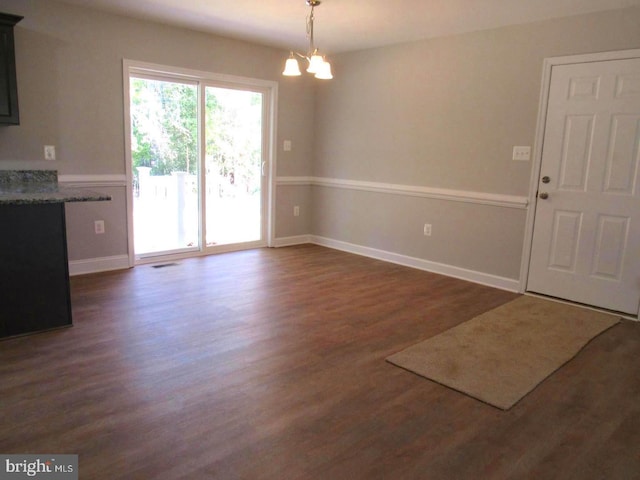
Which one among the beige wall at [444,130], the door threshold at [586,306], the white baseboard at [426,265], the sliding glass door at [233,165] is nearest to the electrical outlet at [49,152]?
the sliding glass door at [233,165]

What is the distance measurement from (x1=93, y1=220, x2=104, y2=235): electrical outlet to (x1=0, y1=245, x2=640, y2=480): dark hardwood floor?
0.83 m

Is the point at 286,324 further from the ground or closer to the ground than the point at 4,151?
closer to the ground

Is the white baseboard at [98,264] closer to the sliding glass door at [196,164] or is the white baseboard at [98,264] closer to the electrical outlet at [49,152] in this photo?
the sliding glass door at [196,164]

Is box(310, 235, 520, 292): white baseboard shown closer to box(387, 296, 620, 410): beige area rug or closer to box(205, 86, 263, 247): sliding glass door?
box(387, 296, 620, 410): beige area rug

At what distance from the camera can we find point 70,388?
2.40 meters

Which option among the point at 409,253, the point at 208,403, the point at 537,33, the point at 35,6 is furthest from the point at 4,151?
the point at 537,33

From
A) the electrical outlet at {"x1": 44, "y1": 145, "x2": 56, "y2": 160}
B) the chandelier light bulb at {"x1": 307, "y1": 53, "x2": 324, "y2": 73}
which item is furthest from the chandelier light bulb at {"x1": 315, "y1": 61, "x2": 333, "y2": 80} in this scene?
the electrical outlet at {"x1": 44, "y1": 145, "x2": 56, "y2": 160}

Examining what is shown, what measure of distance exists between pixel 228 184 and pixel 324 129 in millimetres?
1463

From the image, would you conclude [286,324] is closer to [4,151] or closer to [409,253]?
[409,253]

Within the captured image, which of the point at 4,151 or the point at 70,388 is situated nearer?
the point at 70,388

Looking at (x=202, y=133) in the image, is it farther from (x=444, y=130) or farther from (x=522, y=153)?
(x=522, y=153)

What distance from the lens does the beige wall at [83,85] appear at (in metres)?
3.93

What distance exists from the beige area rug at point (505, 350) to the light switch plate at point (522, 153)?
52.2 inches

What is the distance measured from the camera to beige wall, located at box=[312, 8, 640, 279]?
13.5 feet
